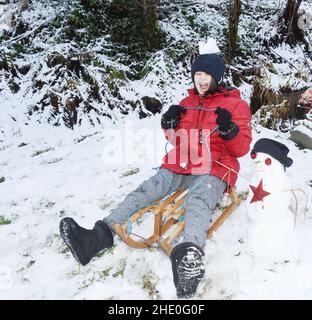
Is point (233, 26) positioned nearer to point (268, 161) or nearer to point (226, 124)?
point (226, 124)

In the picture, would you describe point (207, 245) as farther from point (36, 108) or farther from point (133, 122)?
point (36, 108)

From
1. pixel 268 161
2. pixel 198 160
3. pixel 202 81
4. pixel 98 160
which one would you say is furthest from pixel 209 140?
pixel 98 160

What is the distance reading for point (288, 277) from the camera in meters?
2.24

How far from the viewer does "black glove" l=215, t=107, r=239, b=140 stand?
8.71ft

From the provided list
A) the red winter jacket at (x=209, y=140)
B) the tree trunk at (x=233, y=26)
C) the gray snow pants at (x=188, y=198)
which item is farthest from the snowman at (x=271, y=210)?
the tree trunk at (x=233, y=26)

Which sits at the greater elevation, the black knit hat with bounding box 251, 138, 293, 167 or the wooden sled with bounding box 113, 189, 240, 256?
the black knit hat with bounding box 251, 138, 293, 167

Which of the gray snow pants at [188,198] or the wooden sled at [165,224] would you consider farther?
the wooden sled at [165,224]

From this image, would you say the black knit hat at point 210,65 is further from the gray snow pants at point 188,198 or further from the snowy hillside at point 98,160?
the snowy hillside at point 98,160

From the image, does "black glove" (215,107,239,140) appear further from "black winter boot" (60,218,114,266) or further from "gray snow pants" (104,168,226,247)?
"black winter boot" (60,218,114,266)

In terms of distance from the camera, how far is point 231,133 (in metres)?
2.70

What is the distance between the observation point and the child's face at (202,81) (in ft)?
9.70

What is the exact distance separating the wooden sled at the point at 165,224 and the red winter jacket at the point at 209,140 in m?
0.26

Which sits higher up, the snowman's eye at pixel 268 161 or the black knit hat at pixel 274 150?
the black knit hat at pixel 274 150

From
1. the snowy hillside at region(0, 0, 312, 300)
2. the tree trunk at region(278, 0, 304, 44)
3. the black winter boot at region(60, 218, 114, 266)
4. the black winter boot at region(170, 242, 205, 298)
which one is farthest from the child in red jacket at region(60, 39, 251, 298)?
the tree trunk at region(278, 0, 304, 44)
